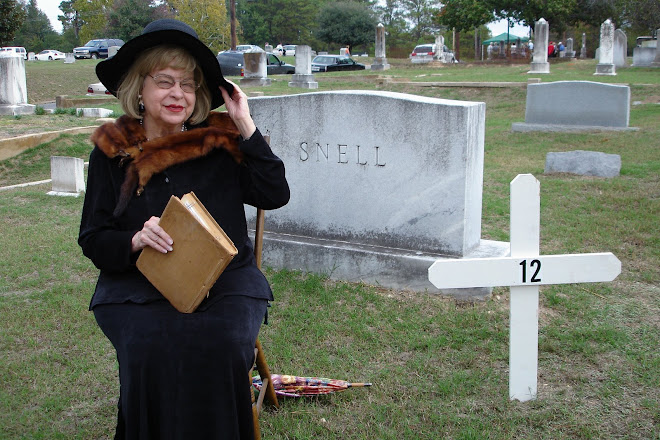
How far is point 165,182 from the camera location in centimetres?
278

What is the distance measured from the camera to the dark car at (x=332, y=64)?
34938 mm

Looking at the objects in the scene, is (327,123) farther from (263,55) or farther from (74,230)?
(263,55)

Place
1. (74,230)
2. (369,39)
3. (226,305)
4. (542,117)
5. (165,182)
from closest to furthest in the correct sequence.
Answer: (226,305) < (165,182) < (74,230) < (542,117) < (369,39)

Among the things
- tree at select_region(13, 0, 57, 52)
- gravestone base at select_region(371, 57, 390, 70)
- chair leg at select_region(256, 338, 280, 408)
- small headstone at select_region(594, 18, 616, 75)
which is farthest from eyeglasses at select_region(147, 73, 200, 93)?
tree at select_region(13, 0, 57, 52)

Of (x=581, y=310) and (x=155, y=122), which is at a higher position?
(x=155, y=122)

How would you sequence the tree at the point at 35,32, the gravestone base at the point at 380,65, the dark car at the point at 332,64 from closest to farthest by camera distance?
the gravestone base at the point at 380,65 < the dark car at the point at 332,64 < the tree at the point at 35,32

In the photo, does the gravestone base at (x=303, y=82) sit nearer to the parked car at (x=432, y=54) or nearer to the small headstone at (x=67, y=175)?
the parked car at (x=432, y=54)

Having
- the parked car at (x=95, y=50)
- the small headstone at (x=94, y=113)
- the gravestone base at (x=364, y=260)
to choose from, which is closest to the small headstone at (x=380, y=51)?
the parked car at (x=95, y=50)

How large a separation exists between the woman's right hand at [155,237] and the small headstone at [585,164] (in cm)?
686

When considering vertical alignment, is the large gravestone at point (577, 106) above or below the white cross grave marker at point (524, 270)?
above

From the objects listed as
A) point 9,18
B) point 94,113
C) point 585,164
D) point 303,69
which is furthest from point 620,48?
point 9,18

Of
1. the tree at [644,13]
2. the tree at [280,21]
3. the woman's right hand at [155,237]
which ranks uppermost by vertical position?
the tree at [280,21]

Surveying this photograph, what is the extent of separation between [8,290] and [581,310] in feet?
12.7

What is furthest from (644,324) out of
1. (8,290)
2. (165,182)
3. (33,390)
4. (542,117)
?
(542,117)
